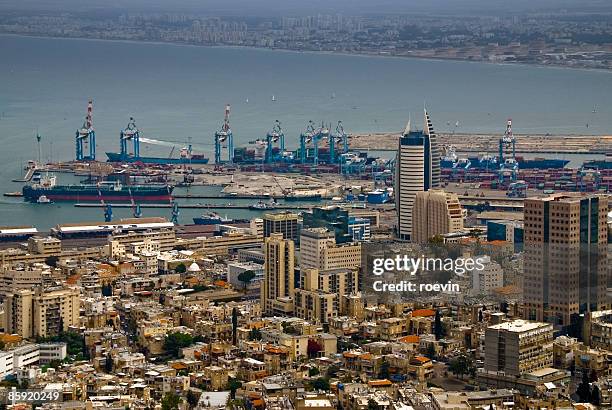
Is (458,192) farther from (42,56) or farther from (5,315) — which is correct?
(42,56)

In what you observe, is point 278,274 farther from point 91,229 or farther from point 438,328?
point 91,229

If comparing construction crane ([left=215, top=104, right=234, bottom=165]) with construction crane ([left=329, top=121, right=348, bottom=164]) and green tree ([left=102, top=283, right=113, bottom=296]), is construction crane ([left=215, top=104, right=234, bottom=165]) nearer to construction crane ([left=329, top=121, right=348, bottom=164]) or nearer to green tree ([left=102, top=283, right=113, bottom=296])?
construction crane ([left=329, top=121, right=348, bottom=164])

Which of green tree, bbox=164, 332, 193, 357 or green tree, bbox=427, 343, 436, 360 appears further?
green tree, bbox=164, 332, 193, 357

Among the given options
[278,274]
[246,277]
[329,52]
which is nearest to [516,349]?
[278,274]

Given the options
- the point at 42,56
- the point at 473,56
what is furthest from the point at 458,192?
the point at 42,56

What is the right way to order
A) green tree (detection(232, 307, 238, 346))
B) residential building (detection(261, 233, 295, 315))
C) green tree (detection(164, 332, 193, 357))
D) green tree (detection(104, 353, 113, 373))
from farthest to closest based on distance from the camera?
residential building (detection(261, 233, 295, 315))
green tree (detection(232, 307, 238, 346))
green tree (detection(164, 332, 193, 357))
green tree (detection(104, 353, 113, 373))

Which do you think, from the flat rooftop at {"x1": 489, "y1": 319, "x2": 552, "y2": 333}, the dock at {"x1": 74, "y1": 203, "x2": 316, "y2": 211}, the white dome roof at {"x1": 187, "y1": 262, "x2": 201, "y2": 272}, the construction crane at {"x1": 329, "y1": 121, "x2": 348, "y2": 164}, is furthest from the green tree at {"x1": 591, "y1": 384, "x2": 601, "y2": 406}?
the construction crane at {"x1": 329, "y1": 121, "x2": 348, "y2": 164}

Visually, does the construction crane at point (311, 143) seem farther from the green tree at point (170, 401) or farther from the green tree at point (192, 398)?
the green tree at point (170, 401)
